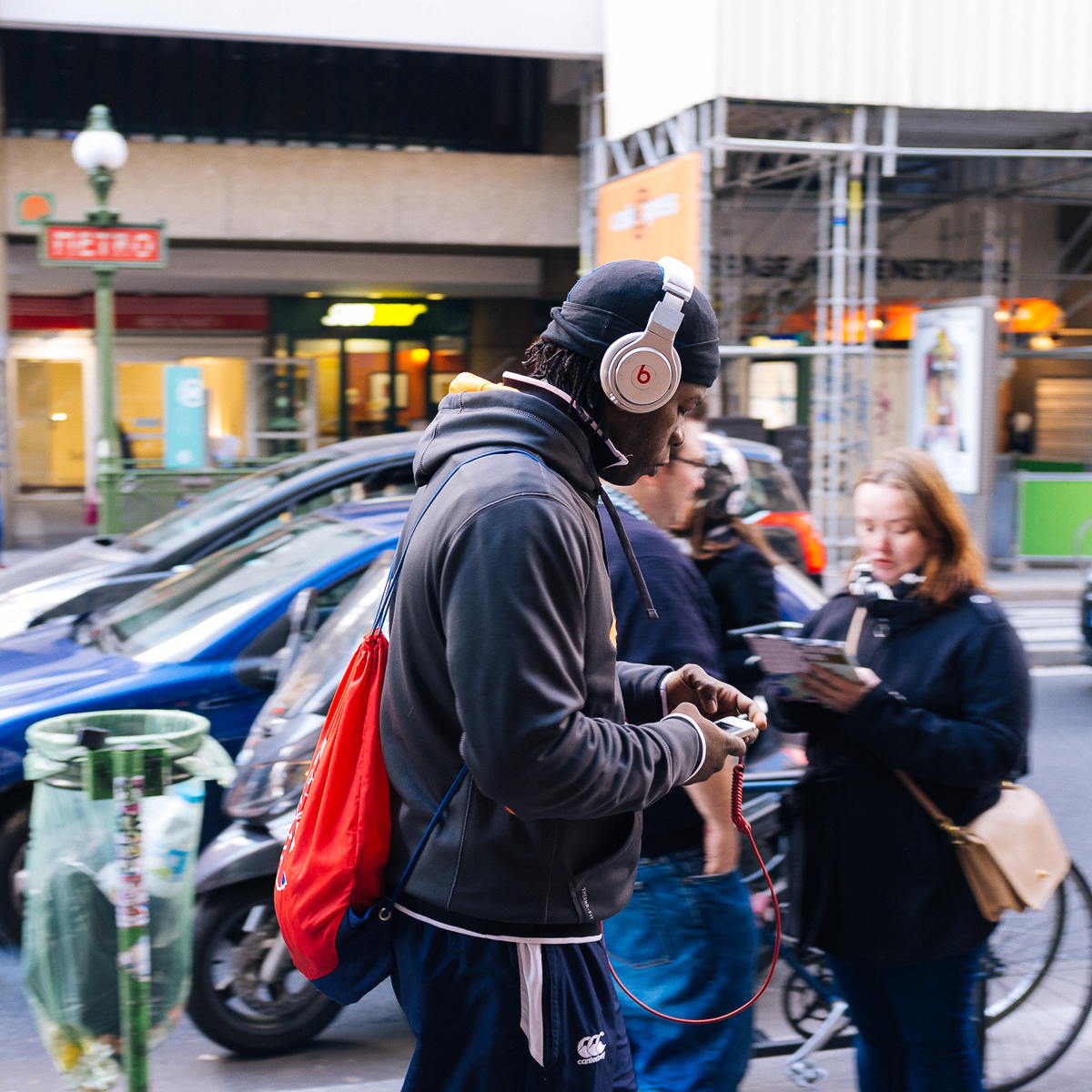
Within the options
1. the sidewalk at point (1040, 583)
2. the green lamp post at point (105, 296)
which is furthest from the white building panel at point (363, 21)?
the sidewalk at point (1040, 583)

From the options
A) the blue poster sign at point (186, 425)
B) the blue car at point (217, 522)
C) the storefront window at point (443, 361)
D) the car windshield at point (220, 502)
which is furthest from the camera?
the storefront window at point (443, 361)

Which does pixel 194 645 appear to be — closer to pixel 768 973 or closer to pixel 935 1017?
pixel 768 973

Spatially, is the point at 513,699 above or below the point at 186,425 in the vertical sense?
below

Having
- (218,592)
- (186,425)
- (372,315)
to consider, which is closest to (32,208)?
(186,425)

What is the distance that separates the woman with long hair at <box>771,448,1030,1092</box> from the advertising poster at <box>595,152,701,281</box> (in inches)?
412

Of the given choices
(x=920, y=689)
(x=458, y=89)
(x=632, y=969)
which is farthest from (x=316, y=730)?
(x=458, y=89)

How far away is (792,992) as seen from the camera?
3.56 meters

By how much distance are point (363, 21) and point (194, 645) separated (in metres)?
13.1

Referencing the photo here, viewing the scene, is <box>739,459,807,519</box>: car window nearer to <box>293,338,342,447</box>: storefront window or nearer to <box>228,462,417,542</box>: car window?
<box>228,462,417,542</box>: car window

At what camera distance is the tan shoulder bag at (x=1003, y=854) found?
268cm

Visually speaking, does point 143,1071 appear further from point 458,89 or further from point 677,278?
point 458,89

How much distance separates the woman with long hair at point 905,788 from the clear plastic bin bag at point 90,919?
156 cm

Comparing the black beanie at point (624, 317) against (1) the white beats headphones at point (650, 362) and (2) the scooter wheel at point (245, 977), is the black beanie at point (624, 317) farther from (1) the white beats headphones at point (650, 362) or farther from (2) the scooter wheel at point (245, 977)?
(2) the scooter wheel at point (245, 977)

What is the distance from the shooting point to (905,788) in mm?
2725
